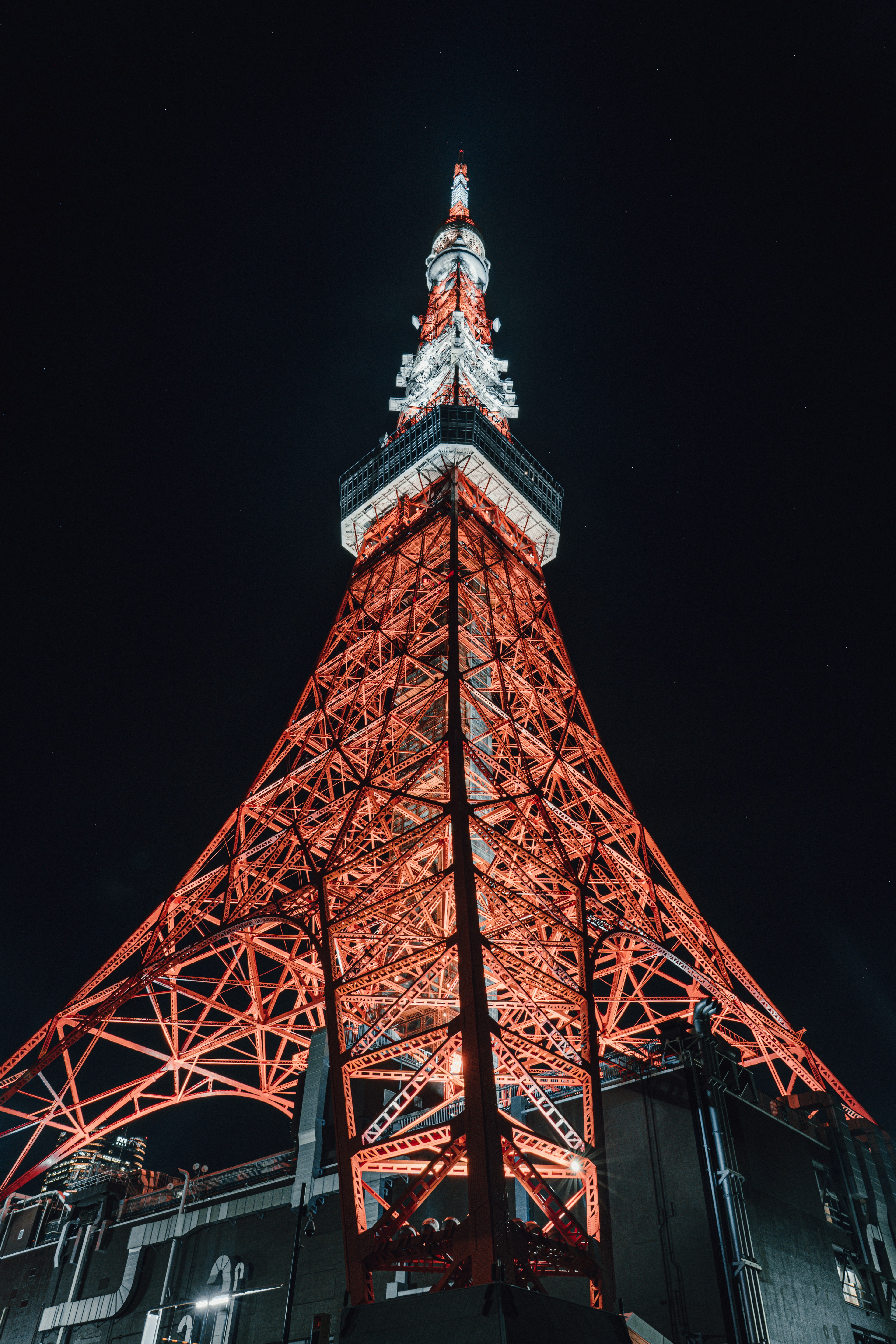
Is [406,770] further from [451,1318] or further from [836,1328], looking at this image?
[836,1328]

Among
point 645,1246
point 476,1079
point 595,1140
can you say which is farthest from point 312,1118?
point 476,1079

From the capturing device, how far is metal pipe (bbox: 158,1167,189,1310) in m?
24.8

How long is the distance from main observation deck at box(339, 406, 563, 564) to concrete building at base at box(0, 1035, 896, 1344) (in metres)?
21.0

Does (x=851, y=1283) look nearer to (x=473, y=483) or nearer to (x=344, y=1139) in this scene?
(x=344, y=1139)

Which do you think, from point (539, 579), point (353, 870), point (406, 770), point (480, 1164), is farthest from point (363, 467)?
point (480, 1164)

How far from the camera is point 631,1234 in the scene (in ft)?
66.1

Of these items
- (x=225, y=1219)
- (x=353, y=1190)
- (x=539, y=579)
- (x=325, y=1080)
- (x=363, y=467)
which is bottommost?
(x=353, y=1190)

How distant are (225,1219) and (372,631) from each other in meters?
17.5

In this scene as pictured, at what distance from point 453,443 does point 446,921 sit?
60.5 ft

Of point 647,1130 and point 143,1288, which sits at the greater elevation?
point 647,1130

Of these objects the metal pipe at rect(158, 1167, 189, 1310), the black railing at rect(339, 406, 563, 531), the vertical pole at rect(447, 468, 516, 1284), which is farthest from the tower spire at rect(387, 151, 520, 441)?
the metal pipe at rect(158, 1167, 189, 1310)

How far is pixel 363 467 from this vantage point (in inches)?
1507

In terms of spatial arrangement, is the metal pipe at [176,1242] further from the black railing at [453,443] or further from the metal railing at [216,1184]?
the black railing at [453,443]

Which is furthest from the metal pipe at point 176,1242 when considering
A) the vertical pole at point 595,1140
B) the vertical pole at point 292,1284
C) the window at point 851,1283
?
the window at point 851,1283
